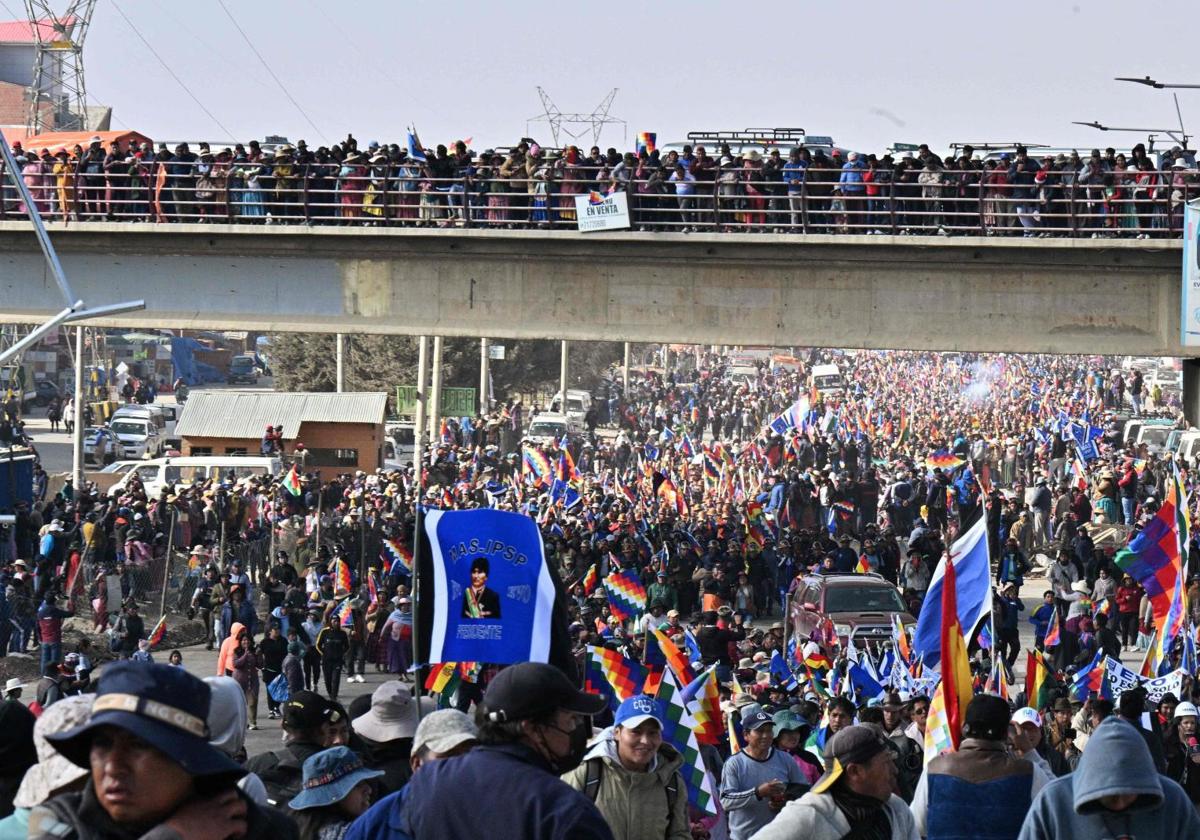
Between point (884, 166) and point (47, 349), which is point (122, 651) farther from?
point (47, 349)

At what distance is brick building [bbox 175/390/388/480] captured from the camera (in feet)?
149

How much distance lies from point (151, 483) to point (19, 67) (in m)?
79.5

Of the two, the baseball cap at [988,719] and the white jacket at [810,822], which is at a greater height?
the baseball cap at [988,719]

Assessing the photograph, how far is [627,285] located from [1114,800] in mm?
24199

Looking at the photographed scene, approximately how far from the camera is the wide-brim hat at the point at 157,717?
12.7ft

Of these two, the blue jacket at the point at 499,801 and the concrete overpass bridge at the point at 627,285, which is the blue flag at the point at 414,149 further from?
the blue jacket at the point at 499,801

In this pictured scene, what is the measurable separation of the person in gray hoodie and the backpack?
5.41ft

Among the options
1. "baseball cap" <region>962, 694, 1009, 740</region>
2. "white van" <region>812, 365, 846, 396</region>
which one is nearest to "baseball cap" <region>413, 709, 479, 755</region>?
"baseball cap" <region>962, 694, 1009, 740</region>

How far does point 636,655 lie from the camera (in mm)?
18531

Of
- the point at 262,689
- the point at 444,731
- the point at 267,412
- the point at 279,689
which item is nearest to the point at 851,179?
the point at 262,689

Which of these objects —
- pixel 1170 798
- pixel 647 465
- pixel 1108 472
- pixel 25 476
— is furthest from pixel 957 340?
pixel 1170 798

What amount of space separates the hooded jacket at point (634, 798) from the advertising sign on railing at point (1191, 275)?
2110cm

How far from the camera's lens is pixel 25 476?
34.1 meters

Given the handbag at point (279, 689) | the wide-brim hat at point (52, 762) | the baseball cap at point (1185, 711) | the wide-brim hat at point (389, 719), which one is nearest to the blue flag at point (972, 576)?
the baseball cap at point (1185, 711)
